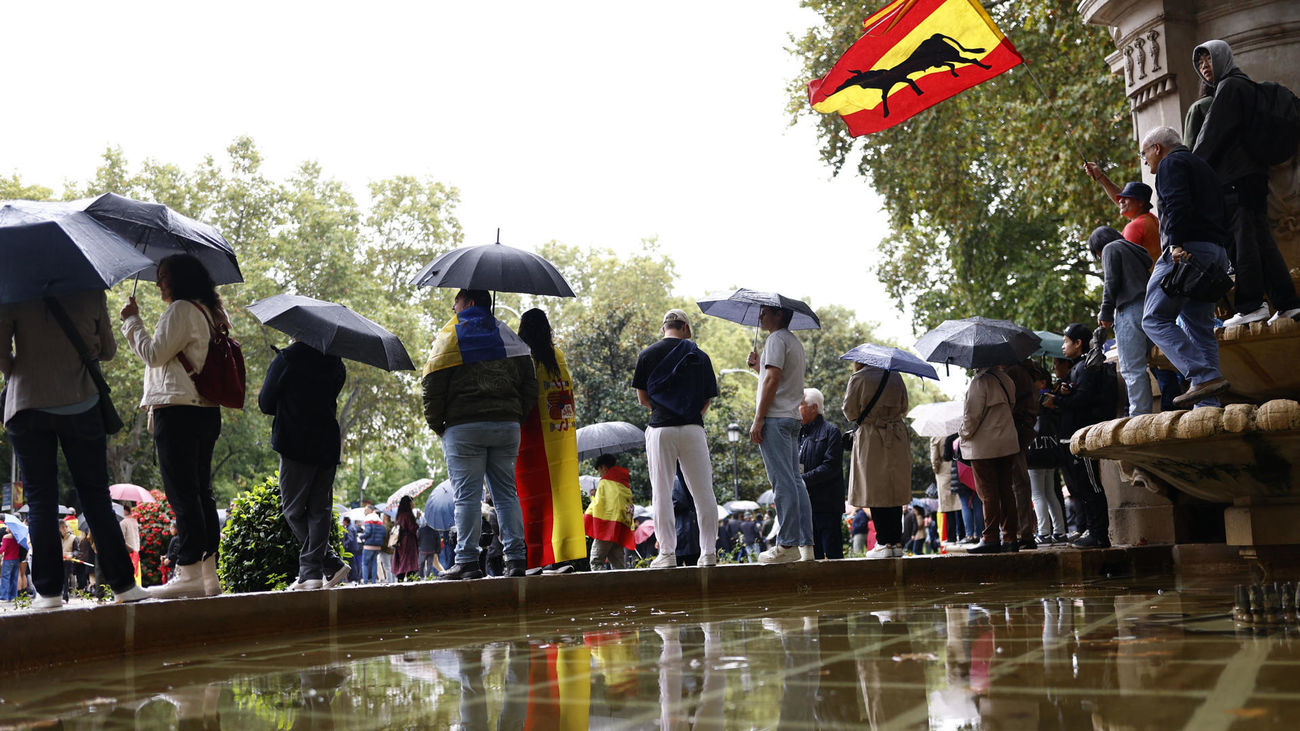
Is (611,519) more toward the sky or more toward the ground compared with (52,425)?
more toward the ground

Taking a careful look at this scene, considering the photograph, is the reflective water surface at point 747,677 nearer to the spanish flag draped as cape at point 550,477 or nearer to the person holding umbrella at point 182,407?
the person holding umbrella at point 182,407

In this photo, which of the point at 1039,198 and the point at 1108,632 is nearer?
the point at 1108,632

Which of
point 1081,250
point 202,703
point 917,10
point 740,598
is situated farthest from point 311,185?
point 202,703

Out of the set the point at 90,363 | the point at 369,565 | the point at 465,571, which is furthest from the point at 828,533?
the point at 369,565

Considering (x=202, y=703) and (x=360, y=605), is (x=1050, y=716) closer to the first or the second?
(x=202, y=703)

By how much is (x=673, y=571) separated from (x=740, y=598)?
458mm

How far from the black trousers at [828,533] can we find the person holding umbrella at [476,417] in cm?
347

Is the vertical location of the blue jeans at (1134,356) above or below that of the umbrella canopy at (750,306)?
below

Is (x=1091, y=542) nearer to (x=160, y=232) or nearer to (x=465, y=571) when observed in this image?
(x=465, y=571)

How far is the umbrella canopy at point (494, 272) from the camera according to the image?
7750mm

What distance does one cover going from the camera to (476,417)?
735cm

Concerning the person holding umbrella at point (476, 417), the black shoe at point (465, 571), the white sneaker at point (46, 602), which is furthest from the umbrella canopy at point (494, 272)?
the white sneaker at point (46, 602)

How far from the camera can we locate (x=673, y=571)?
24.2 feet

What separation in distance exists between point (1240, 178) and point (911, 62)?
384cm
